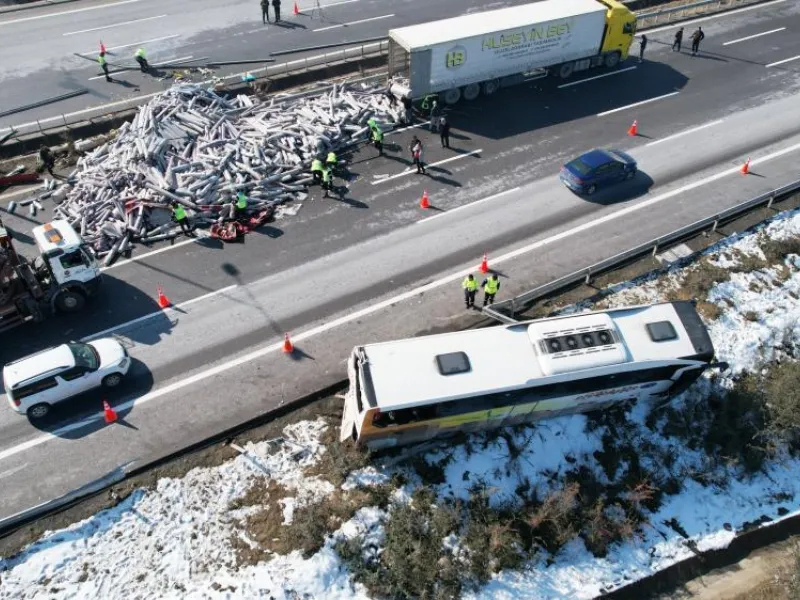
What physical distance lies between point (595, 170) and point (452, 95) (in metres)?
9.45

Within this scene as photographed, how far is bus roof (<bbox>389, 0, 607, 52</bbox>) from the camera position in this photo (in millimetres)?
30688

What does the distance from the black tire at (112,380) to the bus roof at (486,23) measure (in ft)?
65.1

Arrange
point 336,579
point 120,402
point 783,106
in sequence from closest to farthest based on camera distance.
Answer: point 336,579 < point 120,402 < point 783,106

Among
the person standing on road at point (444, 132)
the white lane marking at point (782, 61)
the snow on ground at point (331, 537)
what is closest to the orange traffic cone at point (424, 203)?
the person standing on road at point (444, 132)

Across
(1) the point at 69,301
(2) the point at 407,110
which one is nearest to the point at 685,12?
(2) the point at 407,110

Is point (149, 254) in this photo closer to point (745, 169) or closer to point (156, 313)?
point (156, 313)

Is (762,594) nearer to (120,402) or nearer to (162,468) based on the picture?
(162,468)

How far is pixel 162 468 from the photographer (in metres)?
17.8

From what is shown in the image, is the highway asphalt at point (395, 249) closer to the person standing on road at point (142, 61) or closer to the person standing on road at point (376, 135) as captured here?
the person standing on road at point (376, 135)

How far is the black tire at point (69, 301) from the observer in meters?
21.5

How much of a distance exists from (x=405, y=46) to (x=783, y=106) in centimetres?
2053

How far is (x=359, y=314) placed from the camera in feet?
73.2

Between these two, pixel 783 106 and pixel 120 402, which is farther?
pixel 783 106

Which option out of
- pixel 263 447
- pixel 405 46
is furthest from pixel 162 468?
pixel 405 46
